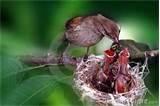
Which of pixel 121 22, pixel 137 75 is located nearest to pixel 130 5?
pixel 121 22

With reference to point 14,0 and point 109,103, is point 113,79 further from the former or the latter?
point 14,0

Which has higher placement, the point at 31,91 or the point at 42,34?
the point at 42,34

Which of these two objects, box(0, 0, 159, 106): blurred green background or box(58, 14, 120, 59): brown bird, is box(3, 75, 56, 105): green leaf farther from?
box(58, 14, 120, 59): brown bird

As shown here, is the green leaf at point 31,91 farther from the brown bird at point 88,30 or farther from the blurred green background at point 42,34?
the brown bird at point 88,30

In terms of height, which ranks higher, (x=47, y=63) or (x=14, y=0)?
(x=14, y=0)

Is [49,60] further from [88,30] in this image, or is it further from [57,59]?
[88,30]

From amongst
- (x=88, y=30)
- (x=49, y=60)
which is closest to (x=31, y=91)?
(x=49, y=60)
